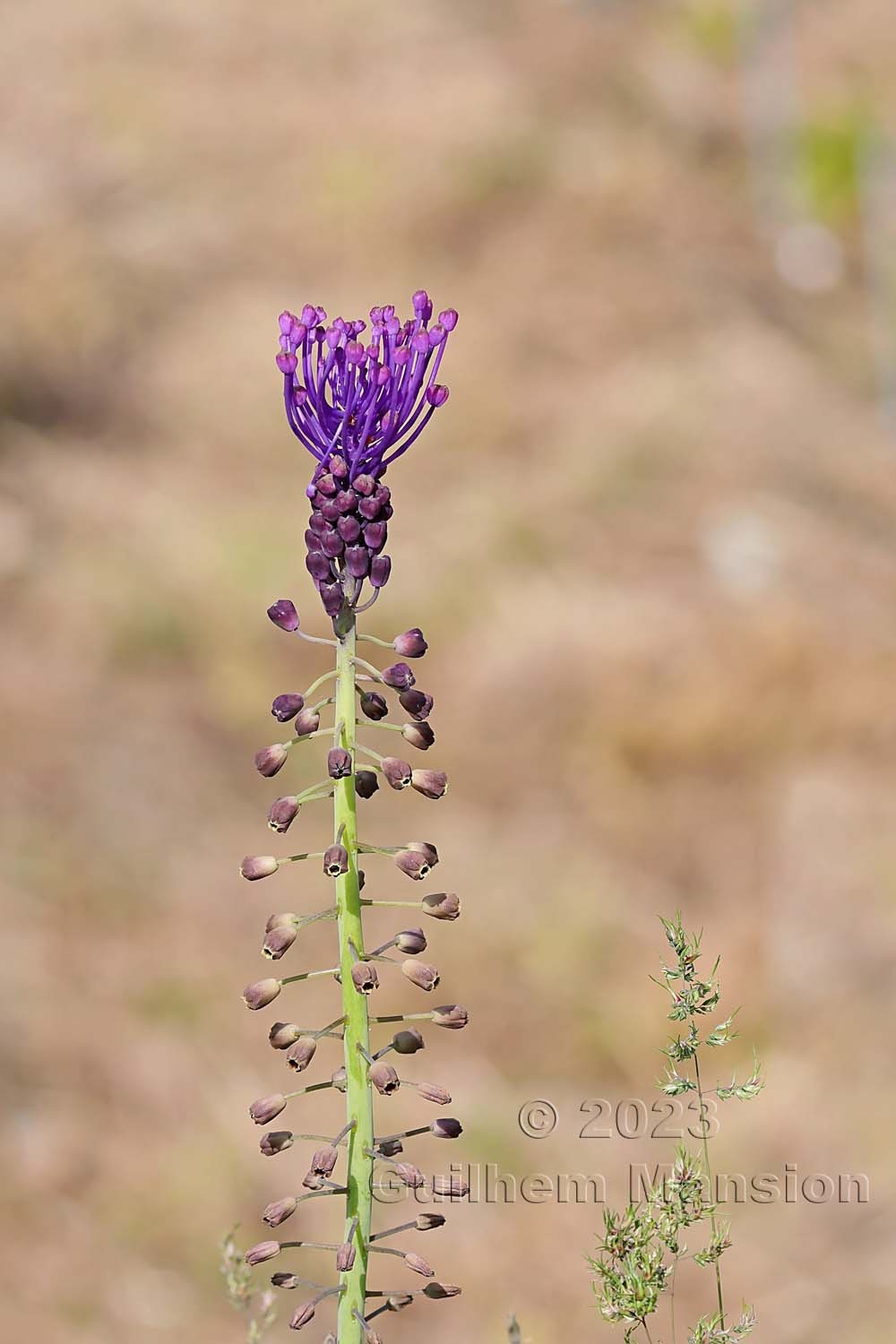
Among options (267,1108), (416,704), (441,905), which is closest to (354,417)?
(416,704)

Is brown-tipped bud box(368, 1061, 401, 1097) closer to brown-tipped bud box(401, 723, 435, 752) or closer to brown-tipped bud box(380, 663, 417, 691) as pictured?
brown-tipped bud box(401, 723, 435, 752)

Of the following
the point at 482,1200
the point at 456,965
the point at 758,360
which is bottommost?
the point at 482,1200

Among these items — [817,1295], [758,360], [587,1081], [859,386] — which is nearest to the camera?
[817,1295]

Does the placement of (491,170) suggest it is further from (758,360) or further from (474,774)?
(474,774)

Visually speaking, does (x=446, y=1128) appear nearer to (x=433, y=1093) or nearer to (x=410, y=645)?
(x=433, y=1093)

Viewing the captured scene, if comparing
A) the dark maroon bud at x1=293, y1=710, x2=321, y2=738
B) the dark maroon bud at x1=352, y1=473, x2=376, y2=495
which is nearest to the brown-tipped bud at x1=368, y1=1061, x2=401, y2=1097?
the dark maroon bud at x1=293, y1=710, x2=321, y2=738

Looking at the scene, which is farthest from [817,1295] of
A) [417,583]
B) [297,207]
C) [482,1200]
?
[297,207]

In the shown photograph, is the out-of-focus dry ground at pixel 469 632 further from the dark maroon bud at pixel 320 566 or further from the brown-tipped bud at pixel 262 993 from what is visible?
the dark maroon bud at pixel 320 566
